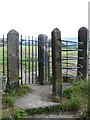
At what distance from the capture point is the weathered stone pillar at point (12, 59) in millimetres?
7438

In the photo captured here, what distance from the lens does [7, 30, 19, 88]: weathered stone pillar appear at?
24.4 feet

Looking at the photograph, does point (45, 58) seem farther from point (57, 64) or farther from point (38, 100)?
point (38, 100)

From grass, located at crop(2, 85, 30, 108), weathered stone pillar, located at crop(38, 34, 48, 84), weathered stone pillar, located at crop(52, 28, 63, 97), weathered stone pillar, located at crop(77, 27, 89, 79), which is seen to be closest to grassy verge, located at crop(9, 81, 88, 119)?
weathered stone pillar, located at crop(52, 28, 63, 97)

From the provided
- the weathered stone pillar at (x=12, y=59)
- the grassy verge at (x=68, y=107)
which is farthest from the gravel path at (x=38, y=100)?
the weathered stone pillar at (x=12, y=59)

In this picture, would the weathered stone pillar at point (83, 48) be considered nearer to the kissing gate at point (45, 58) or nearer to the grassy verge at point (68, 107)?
the kissing gate at point (45, 58)

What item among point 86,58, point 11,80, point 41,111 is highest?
point 86,58

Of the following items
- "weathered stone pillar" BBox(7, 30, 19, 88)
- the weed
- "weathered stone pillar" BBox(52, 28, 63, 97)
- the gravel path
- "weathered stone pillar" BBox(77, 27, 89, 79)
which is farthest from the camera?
"weathered stone pillar" BBox(77, 27, 89, 79)

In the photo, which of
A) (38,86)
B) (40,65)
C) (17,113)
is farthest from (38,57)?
(17,113)

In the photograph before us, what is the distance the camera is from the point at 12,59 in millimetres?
7496

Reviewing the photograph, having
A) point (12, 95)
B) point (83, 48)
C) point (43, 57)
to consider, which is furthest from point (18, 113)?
point (83, 48)

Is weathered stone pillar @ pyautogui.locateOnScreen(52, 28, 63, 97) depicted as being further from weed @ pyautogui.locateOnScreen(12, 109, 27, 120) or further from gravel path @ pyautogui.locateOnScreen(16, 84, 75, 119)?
weed @ pyautogui.locateOnScreen(12, 109, 27, 120)

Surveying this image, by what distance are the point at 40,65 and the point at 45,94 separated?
169 cm

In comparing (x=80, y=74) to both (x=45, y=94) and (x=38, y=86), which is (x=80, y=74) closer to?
(x=38, y=86)

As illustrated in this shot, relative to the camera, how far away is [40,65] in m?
9.04
